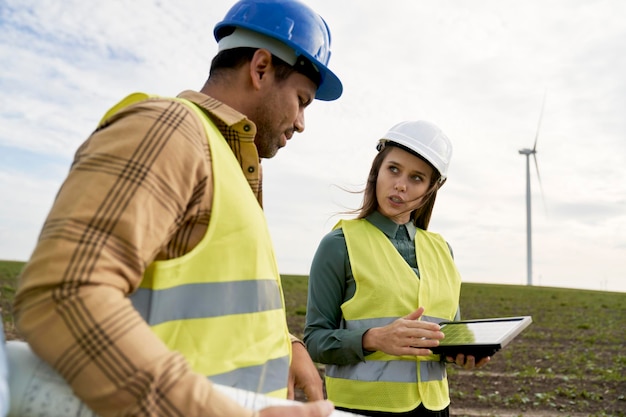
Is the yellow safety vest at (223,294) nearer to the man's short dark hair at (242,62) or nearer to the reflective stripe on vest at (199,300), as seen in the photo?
the reflective stripe on vest at (199,300)

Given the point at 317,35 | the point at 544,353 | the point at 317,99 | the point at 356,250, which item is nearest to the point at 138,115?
the point at 317,35

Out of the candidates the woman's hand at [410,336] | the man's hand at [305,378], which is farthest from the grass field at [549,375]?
the man's hand at [305,378]

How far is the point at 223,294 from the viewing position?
144 cm

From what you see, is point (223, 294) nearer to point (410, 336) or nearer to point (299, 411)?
point (299, 411)

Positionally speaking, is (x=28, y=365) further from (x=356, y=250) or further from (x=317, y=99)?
(x=356, y=250)

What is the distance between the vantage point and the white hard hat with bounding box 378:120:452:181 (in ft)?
10.1

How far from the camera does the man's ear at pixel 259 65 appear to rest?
1.79 m

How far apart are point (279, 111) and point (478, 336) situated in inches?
52.7

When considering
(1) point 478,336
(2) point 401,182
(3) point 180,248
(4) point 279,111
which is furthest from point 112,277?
(2) point 401,182

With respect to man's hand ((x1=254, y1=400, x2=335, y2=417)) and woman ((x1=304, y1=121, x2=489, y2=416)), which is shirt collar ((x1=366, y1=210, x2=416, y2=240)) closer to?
woman ((x1=304, y1=121, x2=489, y2=416))

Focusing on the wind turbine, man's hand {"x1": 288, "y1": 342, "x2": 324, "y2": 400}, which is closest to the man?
man's hand {"x1": 288, "y1": 342, "x2": 324, "y2": 400}

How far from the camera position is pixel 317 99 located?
244cm

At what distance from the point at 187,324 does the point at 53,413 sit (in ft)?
1.07

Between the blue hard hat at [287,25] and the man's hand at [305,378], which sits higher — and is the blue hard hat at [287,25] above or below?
above
